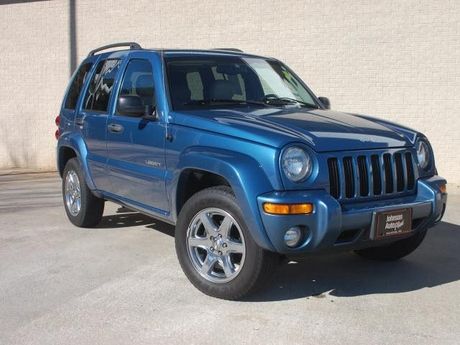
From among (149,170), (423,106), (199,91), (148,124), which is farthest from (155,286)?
(423,106)

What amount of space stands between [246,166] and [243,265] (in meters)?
0.71

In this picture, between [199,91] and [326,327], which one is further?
[199,91]

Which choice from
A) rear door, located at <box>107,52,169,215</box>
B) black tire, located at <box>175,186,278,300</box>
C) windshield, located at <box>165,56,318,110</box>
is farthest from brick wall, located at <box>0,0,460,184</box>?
black tire, located at <box>175,186,278,300</box>

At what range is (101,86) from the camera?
6.23 meters

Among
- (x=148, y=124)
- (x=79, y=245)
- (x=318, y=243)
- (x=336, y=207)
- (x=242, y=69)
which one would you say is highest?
(x=242, y=69)

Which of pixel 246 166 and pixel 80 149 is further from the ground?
pixel 246 166

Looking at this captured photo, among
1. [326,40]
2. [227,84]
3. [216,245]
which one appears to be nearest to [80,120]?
[227,84]

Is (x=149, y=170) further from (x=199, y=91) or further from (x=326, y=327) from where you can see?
(x=326, y=327)

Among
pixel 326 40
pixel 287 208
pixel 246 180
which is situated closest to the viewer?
pixel 287 208

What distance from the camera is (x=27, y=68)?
43.1 feet

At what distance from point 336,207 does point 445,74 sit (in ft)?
22.0

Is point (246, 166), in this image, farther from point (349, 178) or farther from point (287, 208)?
point (349, 178)

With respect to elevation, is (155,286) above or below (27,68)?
below

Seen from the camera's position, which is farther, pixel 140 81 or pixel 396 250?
pixel 140 81
